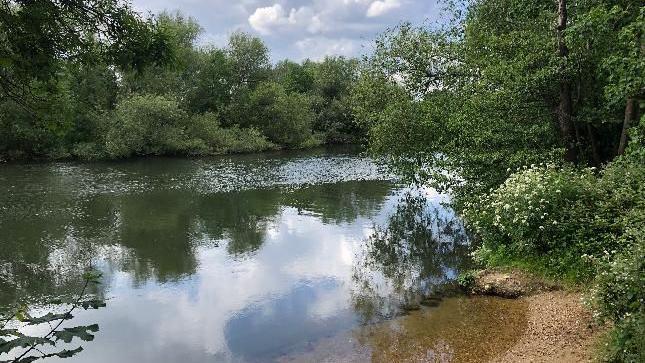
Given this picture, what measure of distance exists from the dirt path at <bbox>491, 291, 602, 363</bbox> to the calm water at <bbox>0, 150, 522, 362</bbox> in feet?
2.44

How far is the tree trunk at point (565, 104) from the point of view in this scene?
1406 cm

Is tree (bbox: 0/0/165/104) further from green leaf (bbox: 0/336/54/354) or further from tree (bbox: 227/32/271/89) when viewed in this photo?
tree (bbox: 227/32/271/89)

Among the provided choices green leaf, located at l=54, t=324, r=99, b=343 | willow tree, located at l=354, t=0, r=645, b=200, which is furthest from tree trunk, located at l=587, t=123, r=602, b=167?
green leaf, located at l=54, t=324, r=99, b=343

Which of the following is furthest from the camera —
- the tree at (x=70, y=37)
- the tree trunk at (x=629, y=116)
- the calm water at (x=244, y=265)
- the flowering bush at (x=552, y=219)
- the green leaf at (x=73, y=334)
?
the tree trunk at (x=629, y=116)

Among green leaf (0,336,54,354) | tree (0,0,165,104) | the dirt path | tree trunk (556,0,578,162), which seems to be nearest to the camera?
green leaf (0,336,54,354)

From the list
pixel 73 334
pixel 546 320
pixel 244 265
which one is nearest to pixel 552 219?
pixel 546 320

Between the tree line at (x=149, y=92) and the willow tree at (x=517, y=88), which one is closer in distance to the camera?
the tree line at (x=149, y=92)

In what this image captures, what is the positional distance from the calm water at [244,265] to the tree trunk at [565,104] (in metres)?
4.45

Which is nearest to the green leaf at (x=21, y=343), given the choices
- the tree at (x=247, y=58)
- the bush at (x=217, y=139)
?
the bush at (x=217, y=139)

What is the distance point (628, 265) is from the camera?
6871 millimetres

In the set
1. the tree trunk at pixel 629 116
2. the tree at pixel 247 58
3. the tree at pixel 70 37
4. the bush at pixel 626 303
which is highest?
the tree at pixel 247 58

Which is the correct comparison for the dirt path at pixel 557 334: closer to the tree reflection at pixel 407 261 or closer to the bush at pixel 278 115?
the tree reflection at pixel 407 261

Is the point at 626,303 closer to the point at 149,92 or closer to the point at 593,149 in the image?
the point at 593,149

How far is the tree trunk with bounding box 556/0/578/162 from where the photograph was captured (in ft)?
46.1
